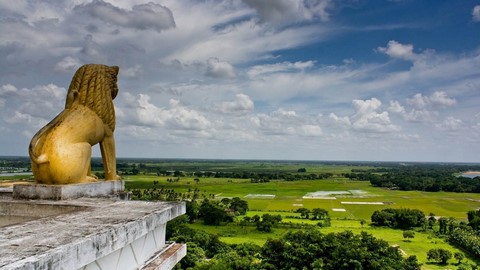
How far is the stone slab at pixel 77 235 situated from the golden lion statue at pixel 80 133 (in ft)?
6.00

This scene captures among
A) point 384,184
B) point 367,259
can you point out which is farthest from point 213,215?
point 384,184

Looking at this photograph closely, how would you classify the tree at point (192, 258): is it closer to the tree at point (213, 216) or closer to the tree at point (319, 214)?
the tree at point (213, 216)

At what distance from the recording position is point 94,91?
6.89 metres

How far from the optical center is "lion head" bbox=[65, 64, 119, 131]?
22.3ft

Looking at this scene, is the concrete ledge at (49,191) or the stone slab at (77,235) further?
the concrete ledge at (49,191)

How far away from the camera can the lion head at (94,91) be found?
6809 millimetres

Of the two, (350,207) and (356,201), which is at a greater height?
(356,201)

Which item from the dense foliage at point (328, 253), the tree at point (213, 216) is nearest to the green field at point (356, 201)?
the tree at point (213, 216)

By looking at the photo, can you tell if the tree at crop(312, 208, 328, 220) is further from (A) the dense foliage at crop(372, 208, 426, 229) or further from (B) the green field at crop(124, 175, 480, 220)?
(A) the dense foliage at crop(372, 208, 426, 229)

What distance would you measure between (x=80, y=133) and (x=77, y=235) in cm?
376

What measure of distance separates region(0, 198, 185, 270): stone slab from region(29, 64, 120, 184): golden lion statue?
6.00ft

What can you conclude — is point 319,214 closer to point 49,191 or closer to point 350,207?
point 350,207

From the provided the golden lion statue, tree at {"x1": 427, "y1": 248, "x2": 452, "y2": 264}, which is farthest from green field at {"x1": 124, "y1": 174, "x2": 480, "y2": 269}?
the golden lion statue

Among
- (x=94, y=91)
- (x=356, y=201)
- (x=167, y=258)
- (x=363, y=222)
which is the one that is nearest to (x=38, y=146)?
(x=94, y=91)
